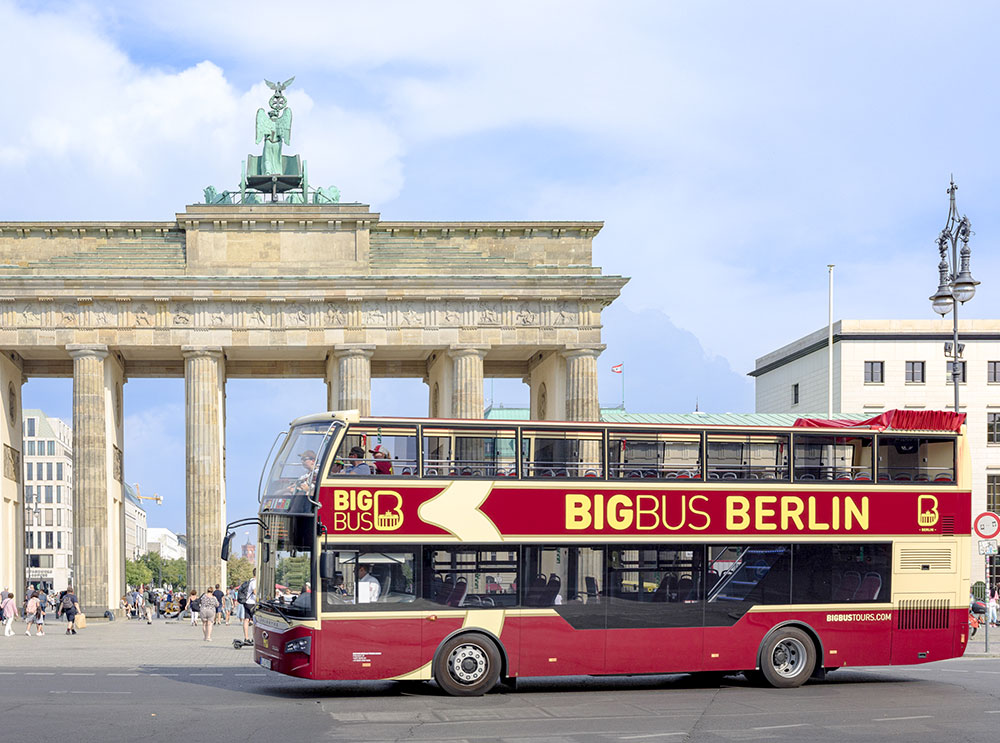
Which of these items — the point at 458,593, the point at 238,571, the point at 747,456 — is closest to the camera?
the point at 458,593

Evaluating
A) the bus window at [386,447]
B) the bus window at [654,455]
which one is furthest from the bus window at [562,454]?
the bus window at [386,447]

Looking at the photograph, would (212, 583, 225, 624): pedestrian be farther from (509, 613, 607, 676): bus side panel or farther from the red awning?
the red awning

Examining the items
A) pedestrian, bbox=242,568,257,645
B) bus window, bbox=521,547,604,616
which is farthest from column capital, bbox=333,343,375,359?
bus window, bbox=521,547,604,616

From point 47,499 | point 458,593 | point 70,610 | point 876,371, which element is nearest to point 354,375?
point 70,610

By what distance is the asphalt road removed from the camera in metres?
17.0

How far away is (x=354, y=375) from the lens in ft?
187

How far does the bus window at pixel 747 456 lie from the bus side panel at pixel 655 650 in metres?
2.61

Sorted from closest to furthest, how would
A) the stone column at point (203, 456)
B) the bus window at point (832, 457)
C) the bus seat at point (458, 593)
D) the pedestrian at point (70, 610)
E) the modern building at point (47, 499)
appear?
the bus seat at point (458, 593) < the bus window at point (832, 457) < the pedestrian at point (70, 610) < the stone column at point (203, 456) < the modern building at point (47, 499)

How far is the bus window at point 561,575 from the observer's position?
2127cm

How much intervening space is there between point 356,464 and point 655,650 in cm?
576

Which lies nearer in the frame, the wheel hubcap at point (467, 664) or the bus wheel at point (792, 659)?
the wheel hubcap at point (467, 664)

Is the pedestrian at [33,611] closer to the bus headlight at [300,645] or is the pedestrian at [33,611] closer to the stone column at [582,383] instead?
the stone column at [582,383]

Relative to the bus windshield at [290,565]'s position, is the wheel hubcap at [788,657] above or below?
below

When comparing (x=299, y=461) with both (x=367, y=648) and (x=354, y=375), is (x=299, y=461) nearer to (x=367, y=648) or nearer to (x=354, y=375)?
(x=367, y=648)
